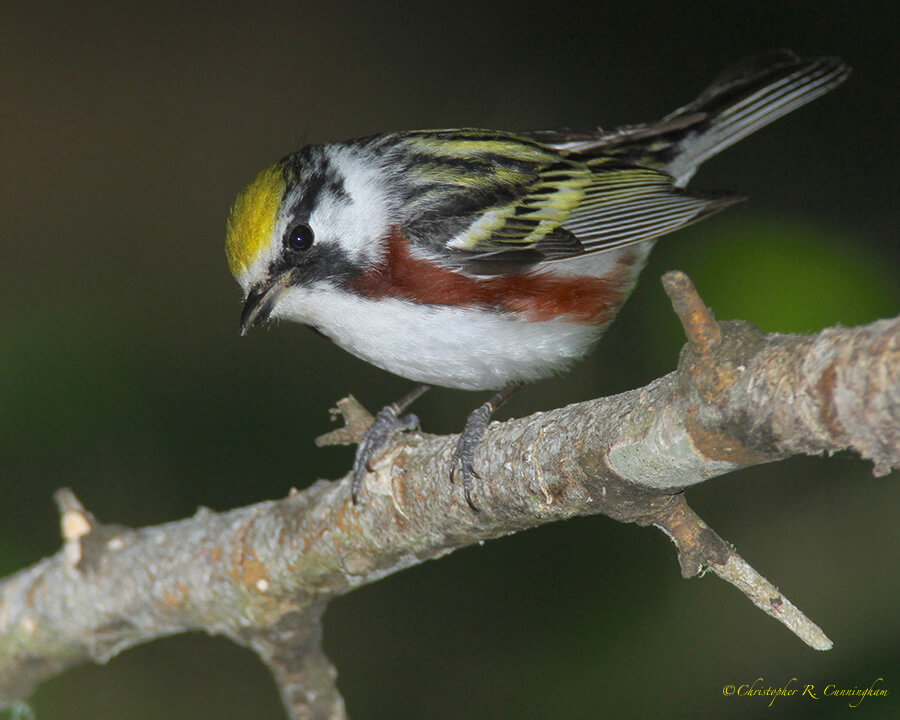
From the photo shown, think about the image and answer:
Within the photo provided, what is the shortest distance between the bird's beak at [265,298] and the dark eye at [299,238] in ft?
0.35

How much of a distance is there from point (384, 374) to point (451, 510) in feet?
10.5

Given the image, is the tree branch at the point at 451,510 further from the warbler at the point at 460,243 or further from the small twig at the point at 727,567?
the warbler at the point at 460,243

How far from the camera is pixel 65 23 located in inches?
270


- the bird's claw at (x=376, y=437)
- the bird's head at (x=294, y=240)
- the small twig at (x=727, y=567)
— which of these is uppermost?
the bird's head at (x=294, y=240)

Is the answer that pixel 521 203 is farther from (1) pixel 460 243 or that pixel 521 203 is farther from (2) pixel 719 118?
(2) pixel 719 118

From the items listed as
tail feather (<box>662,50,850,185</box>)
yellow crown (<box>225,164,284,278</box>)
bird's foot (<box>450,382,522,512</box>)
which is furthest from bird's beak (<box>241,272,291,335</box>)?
tail feather (<box>662,50,850,185</box>)

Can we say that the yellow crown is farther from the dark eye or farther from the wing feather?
the wing feather

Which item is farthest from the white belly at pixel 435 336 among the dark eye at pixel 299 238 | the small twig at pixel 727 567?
the small twig at pixel 727 567

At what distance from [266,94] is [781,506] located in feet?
16.1

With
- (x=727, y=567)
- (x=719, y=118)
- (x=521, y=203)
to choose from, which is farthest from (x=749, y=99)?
(x=727, y=567)

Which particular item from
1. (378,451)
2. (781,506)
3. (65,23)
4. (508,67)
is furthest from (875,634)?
(65,23)

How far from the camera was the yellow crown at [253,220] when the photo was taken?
11.2ft

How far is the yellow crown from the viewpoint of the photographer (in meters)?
3.40

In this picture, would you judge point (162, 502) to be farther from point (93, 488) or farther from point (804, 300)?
point (804, 300)
